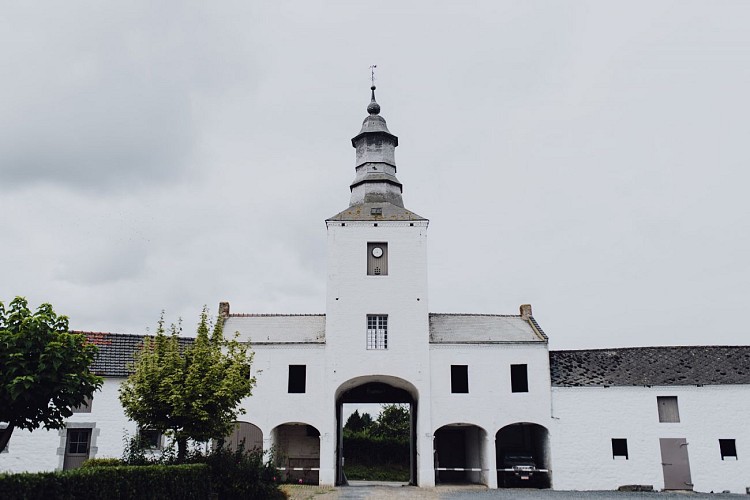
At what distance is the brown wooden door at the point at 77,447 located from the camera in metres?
25.3

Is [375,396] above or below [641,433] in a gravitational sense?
above

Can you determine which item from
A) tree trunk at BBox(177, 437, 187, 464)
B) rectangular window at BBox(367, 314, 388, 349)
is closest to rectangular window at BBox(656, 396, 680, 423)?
rectangular window at BBox(367, 314, 388, 349)

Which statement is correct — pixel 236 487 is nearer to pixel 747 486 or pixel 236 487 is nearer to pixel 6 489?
pixel 6 489

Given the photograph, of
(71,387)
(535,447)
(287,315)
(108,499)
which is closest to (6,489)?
(108,499)

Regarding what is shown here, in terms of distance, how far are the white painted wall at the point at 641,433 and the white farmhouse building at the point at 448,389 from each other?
4 cm

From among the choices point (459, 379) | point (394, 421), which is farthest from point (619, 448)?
point (394, 421)

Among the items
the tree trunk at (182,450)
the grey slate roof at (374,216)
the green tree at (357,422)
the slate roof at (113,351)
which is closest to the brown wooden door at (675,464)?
the grey slate roof at (374,216)

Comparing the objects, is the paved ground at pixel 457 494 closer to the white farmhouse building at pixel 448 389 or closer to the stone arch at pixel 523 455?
the white farmhouse building at pixel 448 389

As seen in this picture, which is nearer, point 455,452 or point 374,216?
point 374,216

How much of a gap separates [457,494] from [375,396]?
7274 mm

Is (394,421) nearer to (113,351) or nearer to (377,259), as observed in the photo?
(377,259)

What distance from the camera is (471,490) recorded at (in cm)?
2539

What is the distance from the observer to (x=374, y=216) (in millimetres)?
28828

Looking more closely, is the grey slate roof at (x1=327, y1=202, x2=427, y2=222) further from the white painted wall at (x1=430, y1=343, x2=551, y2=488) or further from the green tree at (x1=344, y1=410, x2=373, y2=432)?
the green tree at (x1=344, y1=410, x2=373, y2=432)
